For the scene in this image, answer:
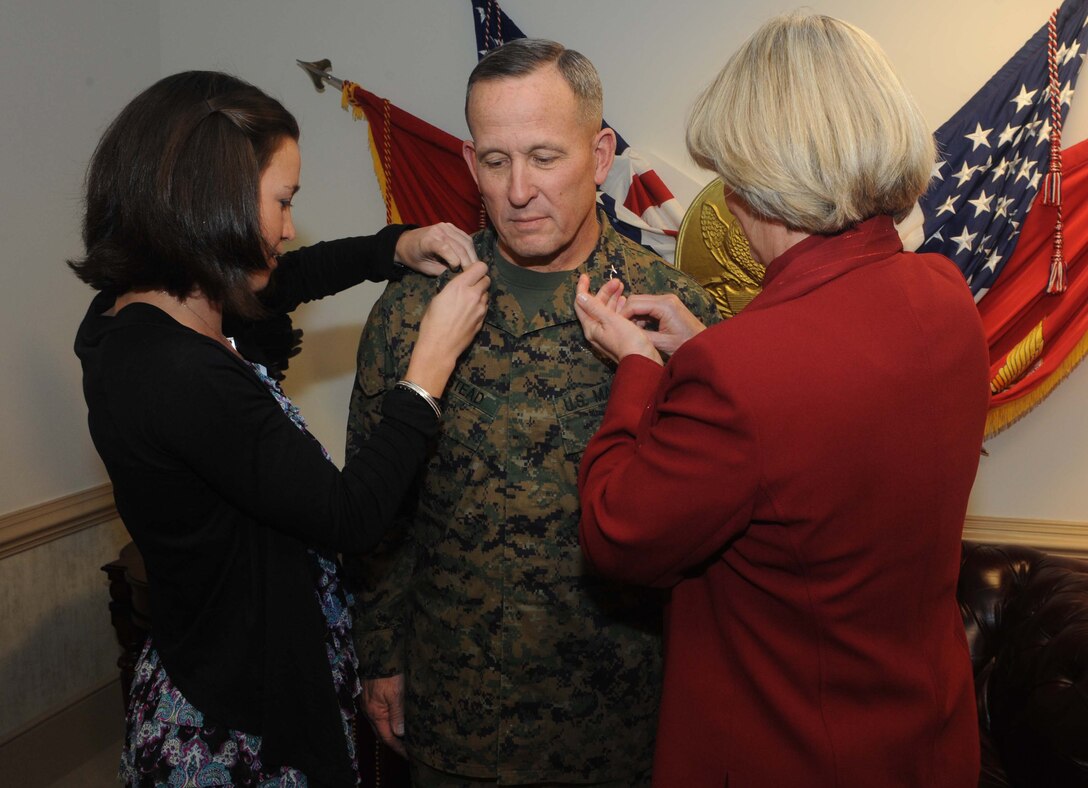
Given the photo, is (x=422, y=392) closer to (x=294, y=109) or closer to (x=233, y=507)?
(x=233, y=507)

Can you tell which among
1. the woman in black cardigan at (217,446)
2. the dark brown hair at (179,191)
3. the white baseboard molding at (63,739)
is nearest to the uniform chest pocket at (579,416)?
the woman in black cardigan at (217,446)

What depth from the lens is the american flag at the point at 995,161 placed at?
8.20 ft

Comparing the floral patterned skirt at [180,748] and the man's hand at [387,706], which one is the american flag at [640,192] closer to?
the man's hand at [387,706]

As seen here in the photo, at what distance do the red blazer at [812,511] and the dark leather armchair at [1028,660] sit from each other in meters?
0.96

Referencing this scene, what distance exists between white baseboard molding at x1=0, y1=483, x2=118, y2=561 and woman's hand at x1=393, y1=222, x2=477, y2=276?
1.82m

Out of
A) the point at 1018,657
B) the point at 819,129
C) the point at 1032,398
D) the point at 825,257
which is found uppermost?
the point at 819,129

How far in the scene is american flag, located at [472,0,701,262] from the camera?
283 centimetres

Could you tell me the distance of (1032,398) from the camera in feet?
8.75

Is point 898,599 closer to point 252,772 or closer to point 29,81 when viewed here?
point 252,772

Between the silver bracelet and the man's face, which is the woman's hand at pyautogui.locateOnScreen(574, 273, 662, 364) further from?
the silver bracelet

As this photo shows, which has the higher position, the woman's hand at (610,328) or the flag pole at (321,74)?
the flag pole at (321,74)

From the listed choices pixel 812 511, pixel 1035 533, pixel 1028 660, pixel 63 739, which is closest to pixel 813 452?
pixel 812 511

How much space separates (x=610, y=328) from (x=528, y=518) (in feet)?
1.35

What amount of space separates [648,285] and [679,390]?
599 mm
